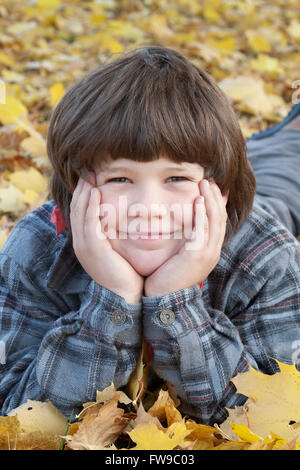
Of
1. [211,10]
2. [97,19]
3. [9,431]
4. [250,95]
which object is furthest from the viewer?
[211,10]

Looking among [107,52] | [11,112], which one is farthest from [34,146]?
[107,52]

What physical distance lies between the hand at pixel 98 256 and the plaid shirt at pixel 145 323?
0.03 meters

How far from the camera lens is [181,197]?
1325 millimetres

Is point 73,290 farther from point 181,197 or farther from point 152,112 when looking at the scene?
point 152,112

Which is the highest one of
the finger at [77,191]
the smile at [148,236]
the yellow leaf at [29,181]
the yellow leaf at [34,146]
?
the yellow leaf at [34,146]

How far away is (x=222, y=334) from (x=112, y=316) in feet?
A: 0.96

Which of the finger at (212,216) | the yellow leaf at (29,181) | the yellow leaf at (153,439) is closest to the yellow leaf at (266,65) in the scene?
the yellow leaf at (29,181)

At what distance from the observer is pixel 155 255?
4.43ft

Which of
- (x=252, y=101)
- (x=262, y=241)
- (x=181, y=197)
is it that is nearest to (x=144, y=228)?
(x=181, y=197)

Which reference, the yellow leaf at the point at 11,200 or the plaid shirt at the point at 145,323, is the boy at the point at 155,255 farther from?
the yellow leaf at the point at 11,200

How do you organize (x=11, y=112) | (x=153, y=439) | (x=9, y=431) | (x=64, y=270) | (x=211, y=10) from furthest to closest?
(x=211, y=10)
(x=11, y=112)
(x=64, y=270)
(x=9, y=431)
(x=153, y=439)

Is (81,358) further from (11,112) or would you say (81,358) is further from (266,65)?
(266,65)

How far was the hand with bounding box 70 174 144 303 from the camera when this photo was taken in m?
1.32

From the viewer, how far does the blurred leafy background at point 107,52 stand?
2619 mm
